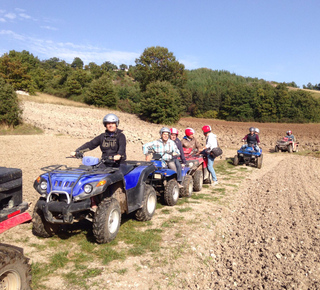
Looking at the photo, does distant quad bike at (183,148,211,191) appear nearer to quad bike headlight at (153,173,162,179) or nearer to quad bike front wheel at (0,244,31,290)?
quad bike headlight at (153,173,162,179)

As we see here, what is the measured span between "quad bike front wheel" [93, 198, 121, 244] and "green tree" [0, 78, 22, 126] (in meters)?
17.9

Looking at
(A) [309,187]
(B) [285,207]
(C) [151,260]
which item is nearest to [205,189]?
(B) [285,207]

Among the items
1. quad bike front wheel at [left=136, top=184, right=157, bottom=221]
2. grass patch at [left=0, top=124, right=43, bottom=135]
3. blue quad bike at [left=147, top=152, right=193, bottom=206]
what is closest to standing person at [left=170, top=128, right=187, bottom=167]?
blue quad bike at [left=147, top=152, right=193, bottom=206]

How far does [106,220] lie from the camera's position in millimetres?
4621

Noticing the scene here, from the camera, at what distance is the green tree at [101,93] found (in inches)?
1694

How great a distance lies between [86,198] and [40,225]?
0.98 metres

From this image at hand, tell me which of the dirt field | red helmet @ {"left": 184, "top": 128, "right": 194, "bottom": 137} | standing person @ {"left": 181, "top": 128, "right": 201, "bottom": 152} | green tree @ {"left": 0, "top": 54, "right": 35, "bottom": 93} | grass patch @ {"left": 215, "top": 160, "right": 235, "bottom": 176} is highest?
green tree @ {"left": 0, "top": 54, "right": 35, "bottom": 93}

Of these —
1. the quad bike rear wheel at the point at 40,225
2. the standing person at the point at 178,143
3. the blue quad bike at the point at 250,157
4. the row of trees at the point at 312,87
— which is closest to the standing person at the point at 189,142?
the standing person at the point at 178,143

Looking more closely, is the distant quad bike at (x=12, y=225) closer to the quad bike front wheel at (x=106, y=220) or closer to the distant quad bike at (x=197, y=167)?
the quad bike front wheel at (x=106, y=220)

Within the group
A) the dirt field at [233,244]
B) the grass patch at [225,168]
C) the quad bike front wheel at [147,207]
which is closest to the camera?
the dirt field at [233,244]

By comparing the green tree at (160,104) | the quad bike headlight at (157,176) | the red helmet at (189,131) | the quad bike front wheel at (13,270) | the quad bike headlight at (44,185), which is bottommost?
the quad bike front wheel at (13,270)

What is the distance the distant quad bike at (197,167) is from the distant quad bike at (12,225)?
5642mm

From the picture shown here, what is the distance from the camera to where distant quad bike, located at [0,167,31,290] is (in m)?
2.99

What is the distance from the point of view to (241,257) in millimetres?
4785
